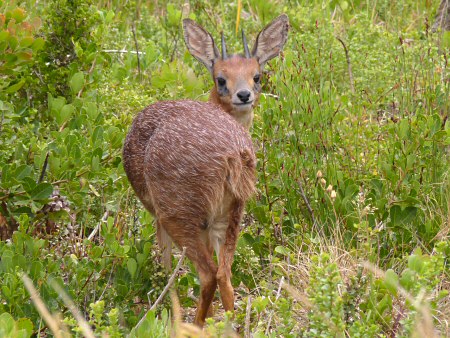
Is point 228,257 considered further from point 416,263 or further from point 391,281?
point 416,263

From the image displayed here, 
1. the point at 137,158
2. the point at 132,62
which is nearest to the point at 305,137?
the point at 137,158

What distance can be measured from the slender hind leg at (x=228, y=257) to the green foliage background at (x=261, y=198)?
0.10m

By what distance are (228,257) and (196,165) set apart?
52 centimetres

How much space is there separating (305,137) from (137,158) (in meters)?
1.36

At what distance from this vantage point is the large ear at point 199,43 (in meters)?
7.87

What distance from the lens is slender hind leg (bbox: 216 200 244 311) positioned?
5.18m

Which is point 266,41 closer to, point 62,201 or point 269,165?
point 269,165

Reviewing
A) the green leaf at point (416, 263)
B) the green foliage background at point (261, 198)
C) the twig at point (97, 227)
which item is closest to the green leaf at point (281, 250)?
the green foliage background at point (261, 198)

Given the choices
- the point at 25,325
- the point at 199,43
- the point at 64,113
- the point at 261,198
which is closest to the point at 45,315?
the point at 25,325

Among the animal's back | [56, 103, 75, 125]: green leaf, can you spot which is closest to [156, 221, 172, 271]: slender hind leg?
the animal's back

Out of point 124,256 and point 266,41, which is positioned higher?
point 266,41

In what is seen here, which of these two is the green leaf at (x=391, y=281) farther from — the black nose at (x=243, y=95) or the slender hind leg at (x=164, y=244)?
the black nose at (x=243, y=95)

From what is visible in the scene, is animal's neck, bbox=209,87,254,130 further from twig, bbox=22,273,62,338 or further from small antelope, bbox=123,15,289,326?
twig, bbox=22,273,62,338

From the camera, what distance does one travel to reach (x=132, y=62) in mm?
8766
